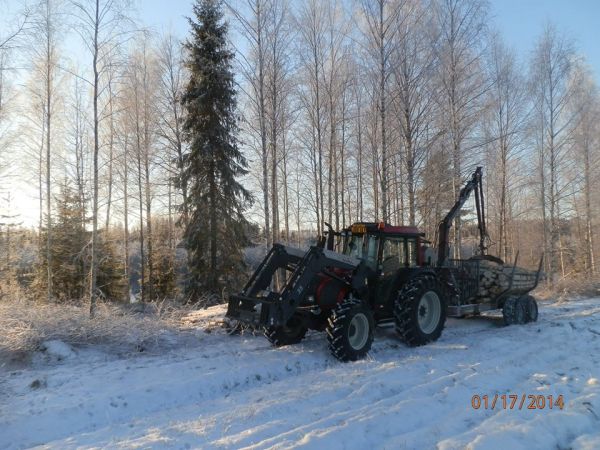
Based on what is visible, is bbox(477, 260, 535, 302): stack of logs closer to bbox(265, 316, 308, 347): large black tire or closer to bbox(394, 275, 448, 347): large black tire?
bbox(394, 275, 448, 347): large black tire

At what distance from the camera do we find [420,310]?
896 centimetres

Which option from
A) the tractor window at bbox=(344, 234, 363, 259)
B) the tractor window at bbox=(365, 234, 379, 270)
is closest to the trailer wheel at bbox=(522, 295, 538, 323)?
the tractor window at bbox=(365, 234, 379, 270)

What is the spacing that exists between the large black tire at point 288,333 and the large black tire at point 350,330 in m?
0.97

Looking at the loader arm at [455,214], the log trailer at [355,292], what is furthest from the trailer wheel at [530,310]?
the log trailer at [355,292]

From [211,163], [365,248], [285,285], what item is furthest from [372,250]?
[211,163]

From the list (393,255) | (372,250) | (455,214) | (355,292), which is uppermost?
(455,214)

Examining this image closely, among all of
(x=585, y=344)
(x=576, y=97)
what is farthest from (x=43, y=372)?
(x=576, y=97)

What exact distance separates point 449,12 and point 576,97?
12237 mm

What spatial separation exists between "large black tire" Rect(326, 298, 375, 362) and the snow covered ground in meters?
0.23

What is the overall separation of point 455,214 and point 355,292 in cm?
380

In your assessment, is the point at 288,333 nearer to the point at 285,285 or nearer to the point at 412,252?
the point at 285,285

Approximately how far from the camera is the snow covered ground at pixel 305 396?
4.38 m

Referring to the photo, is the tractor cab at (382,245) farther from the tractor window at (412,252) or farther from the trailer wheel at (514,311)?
the trailer wheel at (514,311)

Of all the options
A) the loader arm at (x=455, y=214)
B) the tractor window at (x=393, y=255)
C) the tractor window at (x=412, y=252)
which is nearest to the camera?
the tractor window at (x=393, y=255)
